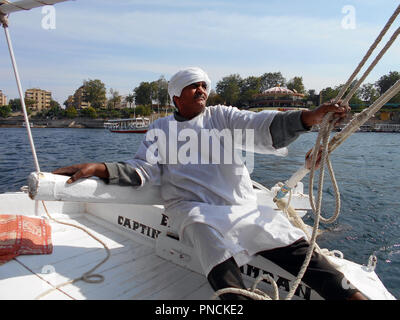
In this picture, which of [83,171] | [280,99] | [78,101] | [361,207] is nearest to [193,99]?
[83,171]

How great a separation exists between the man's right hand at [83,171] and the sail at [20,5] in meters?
1.43

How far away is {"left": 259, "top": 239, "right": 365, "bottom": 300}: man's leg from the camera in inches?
65.7

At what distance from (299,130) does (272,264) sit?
91 cm

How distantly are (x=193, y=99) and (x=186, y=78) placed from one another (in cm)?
14

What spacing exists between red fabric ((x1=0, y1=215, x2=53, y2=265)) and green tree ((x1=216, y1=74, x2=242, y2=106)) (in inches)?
3387

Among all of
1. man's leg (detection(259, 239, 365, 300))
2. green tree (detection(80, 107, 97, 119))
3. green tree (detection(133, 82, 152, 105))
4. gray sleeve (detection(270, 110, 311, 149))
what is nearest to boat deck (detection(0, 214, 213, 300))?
man's leg (detection(259, 239, 365, 300))

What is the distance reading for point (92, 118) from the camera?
260ft

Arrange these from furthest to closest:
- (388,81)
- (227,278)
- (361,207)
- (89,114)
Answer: (89,114), (388,81), (361,207), (227,278)

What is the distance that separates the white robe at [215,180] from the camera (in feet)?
5.98

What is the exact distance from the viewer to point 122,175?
2143 millimetres

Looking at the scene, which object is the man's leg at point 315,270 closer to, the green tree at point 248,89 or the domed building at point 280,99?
the domed building at point 280,99

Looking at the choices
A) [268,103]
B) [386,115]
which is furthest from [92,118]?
[386,115]

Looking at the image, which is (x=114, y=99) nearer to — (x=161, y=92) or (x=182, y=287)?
(x=161, y=92)
